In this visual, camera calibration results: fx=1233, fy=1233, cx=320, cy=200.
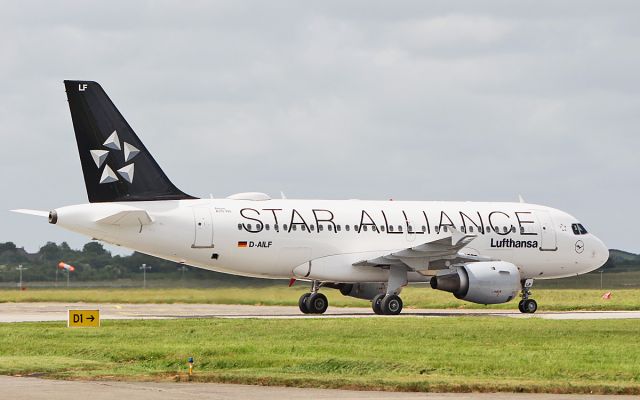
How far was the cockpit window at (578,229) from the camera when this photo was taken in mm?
46438

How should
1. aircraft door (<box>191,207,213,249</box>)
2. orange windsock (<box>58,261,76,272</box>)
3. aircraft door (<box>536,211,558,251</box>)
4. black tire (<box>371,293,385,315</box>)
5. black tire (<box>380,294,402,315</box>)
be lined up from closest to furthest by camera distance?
aircraft door (<box>191,207,213,249</box>)
black tire (<box>380,294,402,315</box>)
black tire (<box>371,293,385,315</box>)
aircraft door (<box>536,211,558,251</box>)
orange windsock (<box>58,261,76,272</box>)

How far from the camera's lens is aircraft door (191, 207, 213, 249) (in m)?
38.7

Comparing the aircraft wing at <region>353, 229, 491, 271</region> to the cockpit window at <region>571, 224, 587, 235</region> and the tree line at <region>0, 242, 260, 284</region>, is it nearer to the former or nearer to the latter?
the cockpit window at <region>571, 224, 587, 235</region>

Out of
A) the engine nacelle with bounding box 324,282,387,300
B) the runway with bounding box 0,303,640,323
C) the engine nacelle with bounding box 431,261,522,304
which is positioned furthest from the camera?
the engine nacelle with bounding box 324,282,387,300

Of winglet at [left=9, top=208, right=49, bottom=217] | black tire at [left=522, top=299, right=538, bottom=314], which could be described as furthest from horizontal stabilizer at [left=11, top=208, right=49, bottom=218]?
black tire at [left=522, top=299, right=538, bottom=314]

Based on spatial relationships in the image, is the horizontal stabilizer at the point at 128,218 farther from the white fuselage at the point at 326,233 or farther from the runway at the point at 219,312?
the runway at the point at 219,312

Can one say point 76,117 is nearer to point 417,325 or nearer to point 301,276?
point 301,276

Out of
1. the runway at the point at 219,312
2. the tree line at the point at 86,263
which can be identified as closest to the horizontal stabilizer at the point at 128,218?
the runway at the point at 219,312

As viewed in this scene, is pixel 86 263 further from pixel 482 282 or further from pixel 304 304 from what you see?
pixel 482 282

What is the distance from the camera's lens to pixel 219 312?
43.9 meters

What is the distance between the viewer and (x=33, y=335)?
2847 cm

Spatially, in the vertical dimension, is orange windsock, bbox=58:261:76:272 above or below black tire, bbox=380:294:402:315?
above

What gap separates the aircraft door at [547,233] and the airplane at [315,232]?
48mm

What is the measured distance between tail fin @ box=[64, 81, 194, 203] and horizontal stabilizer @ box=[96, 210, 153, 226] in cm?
93
